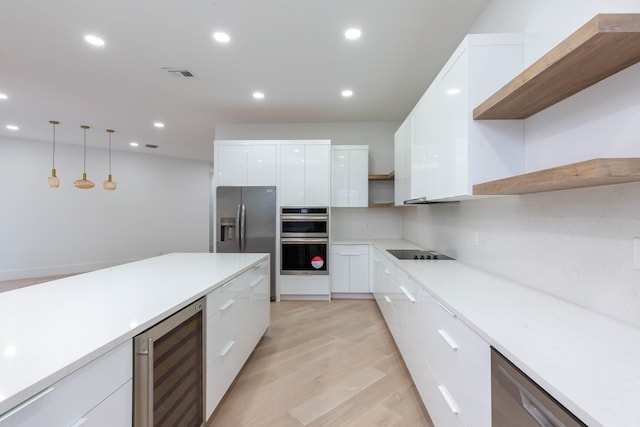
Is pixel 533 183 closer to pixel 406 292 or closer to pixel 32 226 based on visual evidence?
pixel 406 292

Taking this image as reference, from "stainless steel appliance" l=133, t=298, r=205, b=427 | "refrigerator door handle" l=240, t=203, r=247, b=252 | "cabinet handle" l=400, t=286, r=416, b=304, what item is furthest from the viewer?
"refrigerator door handle" l=240, t=203, r=247, b=252

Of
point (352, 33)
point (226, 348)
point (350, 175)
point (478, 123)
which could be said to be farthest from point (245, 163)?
point (478, 123)

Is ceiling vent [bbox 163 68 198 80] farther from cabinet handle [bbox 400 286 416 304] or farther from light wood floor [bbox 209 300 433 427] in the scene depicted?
cabinet handle [bbox 400 286 416 304]

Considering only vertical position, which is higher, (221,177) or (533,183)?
(221,177)

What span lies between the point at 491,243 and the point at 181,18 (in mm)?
3010

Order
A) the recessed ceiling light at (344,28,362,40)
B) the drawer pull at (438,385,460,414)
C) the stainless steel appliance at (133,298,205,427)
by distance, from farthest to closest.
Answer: the recessed ceiling light at (344,28,362,40), the drawer pull at (438,385,460,414), the stainless steel appliance at (133,298,205,427)

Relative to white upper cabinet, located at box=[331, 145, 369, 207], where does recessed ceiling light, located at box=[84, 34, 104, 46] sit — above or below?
above

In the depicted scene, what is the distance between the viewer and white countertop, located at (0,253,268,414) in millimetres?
743

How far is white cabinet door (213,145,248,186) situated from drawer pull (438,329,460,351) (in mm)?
3569

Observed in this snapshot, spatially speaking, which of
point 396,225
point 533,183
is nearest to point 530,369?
point 533,183

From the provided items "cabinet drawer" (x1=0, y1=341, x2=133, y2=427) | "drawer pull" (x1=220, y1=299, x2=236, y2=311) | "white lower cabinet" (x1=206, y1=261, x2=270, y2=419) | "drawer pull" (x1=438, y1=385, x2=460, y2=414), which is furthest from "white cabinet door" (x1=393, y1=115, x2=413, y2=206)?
"cabinet drawer" (x1=0, y1=341, x2=133, y2=427)

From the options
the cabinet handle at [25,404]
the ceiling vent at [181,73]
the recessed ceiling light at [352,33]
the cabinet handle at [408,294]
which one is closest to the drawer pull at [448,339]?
the cabinet handle at [408,294]

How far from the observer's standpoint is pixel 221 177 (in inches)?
171

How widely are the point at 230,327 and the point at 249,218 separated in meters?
2.47
